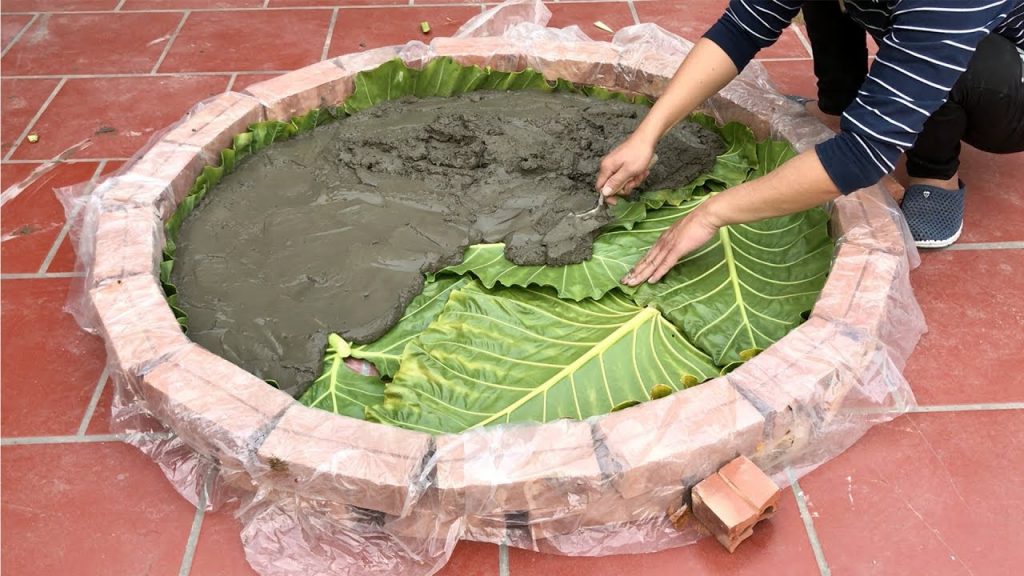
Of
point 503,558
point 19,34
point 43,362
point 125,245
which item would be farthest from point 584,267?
point 19,34

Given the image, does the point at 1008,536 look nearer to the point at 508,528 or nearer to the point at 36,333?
the point at 508,528

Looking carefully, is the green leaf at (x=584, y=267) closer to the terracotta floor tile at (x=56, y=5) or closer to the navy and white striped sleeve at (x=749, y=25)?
the navy and white striped sleeve at (x=749, y=25)

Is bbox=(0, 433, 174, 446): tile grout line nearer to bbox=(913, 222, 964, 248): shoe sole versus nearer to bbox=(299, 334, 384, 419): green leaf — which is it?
bbox=(299, 334, 384, 419): green leaf

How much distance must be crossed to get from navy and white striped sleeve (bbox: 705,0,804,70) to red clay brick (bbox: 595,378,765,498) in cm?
113

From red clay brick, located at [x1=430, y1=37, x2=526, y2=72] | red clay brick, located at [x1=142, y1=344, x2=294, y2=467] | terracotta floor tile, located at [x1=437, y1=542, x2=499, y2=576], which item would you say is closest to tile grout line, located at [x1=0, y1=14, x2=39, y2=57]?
red clay brick, located at [x1=430, y1=37, x2=526, y2=72]

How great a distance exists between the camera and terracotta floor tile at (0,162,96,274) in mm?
2586

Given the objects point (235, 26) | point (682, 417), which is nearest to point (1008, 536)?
point (682, 417)

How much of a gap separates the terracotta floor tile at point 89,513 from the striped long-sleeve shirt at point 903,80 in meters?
1.76

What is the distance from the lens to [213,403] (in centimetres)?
175

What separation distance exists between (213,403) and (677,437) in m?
1.02

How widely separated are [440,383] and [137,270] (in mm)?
877

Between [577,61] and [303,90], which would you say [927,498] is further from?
[303,90]

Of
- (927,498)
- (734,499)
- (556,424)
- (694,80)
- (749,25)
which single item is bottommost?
(927,498)

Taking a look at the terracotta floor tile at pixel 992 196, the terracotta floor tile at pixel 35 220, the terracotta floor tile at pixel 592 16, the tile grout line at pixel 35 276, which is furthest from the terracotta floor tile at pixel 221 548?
the terracotta floor tile at pixel 592 16
